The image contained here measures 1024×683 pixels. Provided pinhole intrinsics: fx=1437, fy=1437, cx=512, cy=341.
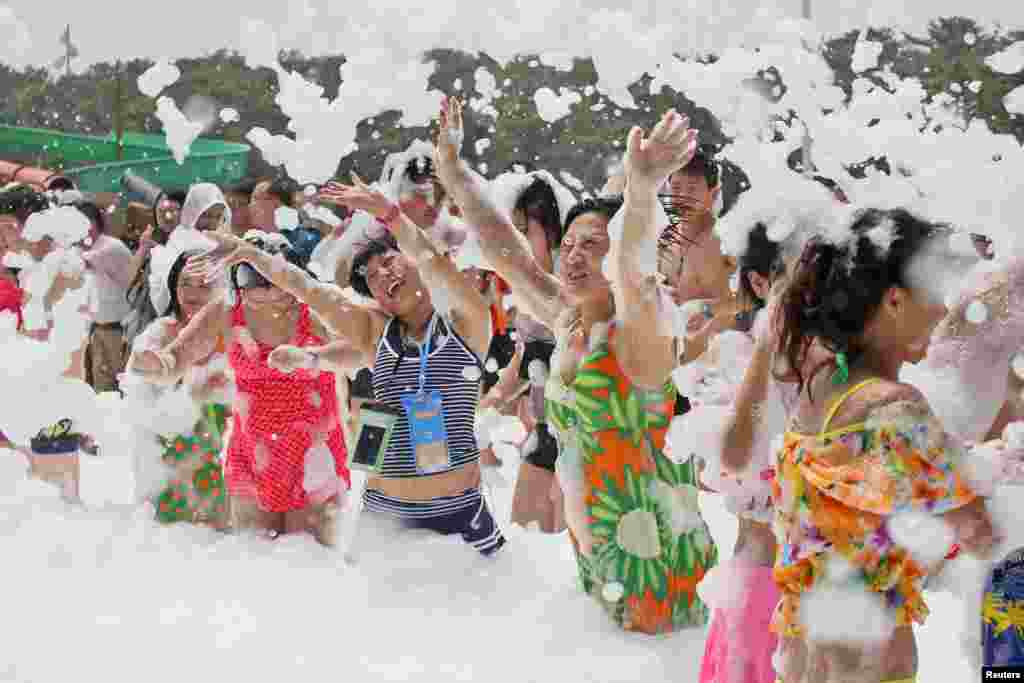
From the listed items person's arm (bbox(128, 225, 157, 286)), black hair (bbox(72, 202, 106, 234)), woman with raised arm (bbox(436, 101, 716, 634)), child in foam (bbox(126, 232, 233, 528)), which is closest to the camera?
woman with raised arm (bbox(436, 101, 716, 634))

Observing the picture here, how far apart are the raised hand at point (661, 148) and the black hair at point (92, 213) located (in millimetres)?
5926

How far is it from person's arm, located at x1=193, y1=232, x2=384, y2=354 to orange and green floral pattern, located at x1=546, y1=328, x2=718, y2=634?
998mm

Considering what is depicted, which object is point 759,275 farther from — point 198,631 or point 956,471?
point 198,631

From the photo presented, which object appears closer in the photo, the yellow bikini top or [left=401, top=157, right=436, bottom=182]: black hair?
the yellow bikini top

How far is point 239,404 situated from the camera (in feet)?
16.6

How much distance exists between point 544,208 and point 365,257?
29.5 inches

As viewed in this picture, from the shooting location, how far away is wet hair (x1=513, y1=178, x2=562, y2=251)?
4970 millimetres

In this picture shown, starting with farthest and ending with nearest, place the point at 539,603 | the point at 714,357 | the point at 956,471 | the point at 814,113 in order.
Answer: the point at 814,113 < the point at 539,603 < the point at 714,357 < the point at 956,471

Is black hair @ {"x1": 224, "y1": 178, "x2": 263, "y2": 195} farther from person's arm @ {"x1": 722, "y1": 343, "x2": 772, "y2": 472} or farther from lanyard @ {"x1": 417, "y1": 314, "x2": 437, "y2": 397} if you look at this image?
person's arm @ {"x1": 722, "y1": 343, "x2": 772, "y2": 472}

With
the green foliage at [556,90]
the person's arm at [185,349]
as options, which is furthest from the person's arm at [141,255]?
the person's arm at [185,349]

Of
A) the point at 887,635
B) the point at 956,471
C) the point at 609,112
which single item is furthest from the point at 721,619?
the point at 609,112

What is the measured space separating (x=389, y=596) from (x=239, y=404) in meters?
1.00

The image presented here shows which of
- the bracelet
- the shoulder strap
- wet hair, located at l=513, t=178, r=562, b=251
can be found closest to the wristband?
wet hair, located at l=513, t=178, r=562, b=251

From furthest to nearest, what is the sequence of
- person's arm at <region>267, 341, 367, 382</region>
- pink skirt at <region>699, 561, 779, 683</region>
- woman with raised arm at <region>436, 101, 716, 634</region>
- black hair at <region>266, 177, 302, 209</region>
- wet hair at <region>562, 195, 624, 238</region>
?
1. black hair at <region>266, 177, 302, 209</region>
2. person's arm at <region>267, 341, 367, 382</region>
3. wet hair at <region>562, 195, 624, 238</region>
4. woman with raised arm at <region>436, 101, 716, 634</region>
5. pink skirt at <region>699, 561, 779, 683</region>
